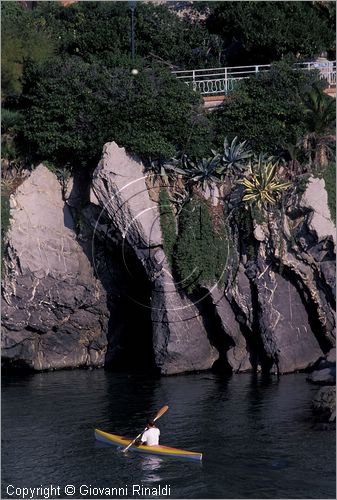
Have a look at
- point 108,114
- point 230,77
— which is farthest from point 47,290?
point 230,77

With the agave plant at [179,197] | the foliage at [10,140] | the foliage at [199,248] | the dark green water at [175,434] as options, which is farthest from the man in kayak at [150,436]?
the foliage at [10,140]

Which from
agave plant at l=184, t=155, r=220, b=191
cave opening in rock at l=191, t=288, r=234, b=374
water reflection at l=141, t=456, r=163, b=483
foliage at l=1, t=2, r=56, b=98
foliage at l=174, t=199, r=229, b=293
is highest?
foliage at l=1, t=2, r=56, b=98

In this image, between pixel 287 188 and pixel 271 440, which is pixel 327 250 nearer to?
pixel 287 188

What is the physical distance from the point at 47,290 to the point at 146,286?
4.12 m

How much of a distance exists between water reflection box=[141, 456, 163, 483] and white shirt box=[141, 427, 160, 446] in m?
0.51

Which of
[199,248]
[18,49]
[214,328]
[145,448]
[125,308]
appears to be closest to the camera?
[145,448]

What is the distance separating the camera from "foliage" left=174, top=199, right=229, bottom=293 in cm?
4166

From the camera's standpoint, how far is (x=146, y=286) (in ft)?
145

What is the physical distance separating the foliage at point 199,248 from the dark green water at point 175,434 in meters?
3.86

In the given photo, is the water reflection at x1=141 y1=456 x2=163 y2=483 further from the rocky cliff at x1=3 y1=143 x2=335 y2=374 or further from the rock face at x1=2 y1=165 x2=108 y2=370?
the rock face at x1=2 y1=165 x2=108 y2=370

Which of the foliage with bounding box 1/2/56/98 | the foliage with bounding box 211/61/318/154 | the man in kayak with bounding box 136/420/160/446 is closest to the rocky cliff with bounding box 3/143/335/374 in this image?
the foliage with bounding box 211/61/318/154

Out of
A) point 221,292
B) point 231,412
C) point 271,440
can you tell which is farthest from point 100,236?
point 271,440

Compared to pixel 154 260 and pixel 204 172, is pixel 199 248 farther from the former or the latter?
pixel 204 172

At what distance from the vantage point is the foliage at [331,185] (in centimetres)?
4097
